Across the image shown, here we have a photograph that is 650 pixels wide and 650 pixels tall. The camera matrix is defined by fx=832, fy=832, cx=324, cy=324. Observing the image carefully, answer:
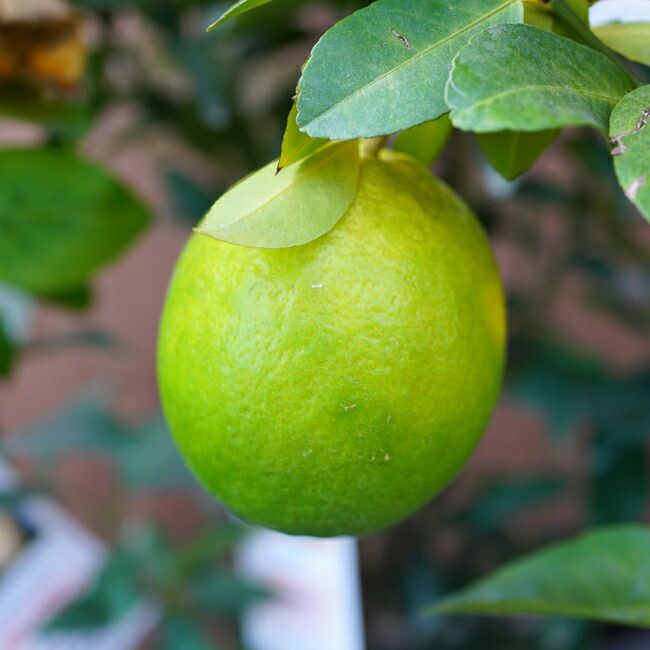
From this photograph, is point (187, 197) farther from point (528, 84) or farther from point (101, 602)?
point (528, 84)

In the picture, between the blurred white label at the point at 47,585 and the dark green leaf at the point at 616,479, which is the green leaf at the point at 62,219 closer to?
the blurred white label at the point at 47,585

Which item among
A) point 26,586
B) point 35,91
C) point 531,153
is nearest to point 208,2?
point 35,91

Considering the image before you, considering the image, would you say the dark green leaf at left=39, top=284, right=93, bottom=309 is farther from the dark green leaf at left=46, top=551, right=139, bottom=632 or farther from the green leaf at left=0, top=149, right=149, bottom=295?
the dark green leaf at left=46, top=551, right=139, bottom=632

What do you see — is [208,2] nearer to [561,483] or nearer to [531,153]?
[531,153]

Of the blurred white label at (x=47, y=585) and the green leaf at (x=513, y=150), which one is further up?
the green leaf at (x=513, y=150)

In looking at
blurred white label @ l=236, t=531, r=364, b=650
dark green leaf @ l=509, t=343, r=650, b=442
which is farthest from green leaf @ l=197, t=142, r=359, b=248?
dark green leaf @ l=509, t=343, r=650, b=442

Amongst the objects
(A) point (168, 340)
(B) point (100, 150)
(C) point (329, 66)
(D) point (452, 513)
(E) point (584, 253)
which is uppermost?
(C) point (329, 66)

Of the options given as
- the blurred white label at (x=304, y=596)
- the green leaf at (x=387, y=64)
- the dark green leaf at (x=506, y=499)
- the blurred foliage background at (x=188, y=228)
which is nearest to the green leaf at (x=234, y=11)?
the green leaf at (x=387, y=64)
